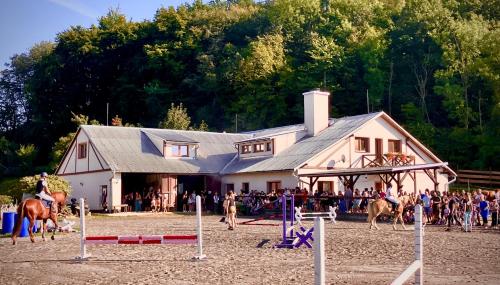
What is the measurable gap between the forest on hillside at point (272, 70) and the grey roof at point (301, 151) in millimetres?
15467

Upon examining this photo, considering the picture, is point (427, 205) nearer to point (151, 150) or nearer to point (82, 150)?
point (151, 150)

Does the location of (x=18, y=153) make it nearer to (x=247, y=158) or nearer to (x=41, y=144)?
(x=41, y=144)

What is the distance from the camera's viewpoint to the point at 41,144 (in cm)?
7262

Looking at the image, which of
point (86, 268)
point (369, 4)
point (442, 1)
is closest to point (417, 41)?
point (442, 1)

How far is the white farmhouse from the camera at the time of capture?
131ft

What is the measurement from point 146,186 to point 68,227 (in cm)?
2019

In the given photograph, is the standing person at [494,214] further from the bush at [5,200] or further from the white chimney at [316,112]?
the bush at [5,200]

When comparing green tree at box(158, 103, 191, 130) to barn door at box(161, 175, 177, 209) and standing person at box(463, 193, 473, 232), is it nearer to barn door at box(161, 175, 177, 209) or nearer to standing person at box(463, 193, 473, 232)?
barn door at box(161, 175, 177, 209)

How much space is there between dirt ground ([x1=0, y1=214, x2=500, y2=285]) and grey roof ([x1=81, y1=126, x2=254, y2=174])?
68.2 ft

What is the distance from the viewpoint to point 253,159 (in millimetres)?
44031

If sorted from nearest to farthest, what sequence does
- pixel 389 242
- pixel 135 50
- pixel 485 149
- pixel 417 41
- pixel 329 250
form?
pixel 329 250, pixel 389 242, pixel 485 149, pixel 417 41, pixel 135 50

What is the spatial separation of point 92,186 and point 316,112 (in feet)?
56.4

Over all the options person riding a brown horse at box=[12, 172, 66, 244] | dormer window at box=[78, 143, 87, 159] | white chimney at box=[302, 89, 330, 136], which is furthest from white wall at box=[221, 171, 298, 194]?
person riding a brown horse at box=[12, 172, 66, 244]

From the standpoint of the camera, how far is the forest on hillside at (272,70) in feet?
186
